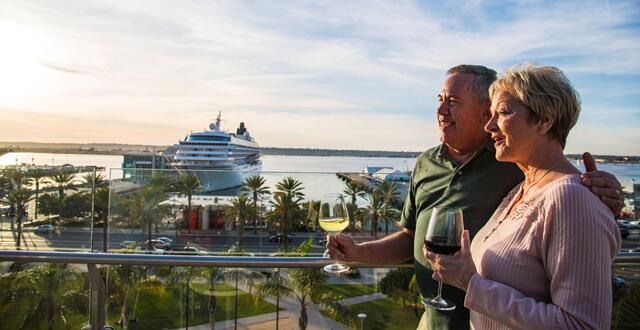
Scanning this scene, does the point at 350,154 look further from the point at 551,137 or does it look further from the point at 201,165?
the point at 551,137

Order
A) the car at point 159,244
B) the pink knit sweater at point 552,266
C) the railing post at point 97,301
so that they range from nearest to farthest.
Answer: the pink knit sweater at point 552,266, the railing post at point 97,301, the car at point 159,244

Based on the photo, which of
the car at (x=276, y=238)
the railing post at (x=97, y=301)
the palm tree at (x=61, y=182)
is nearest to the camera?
the railing post at (x=97, y=301)

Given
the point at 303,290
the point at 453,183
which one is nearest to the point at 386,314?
the point at 303,290

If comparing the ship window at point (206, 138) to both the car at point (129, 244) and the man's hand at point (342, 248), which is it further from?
the man's hand at point (342, 248)

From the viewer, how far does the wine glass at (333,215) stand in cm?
176

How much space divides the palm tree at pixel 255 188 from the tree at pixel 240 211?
128mm

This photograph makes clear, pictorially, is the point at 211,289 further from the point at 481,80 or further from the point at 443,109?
the point at 481,80

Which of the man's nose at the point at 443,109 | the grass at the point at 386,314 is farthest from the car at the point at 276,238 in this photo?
the man's nose at the point at 443,109

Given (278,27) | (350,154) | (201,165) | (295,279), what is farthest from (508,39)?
(350,154)

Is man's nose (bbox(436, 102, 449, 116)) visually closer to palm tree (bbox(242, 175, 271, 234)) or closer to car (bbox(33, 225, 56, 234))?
palm tree (bbox(242, 175, 271, 234))

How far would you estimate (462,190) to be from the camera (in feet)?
5.27

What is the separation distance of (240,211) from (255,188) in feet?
1.89

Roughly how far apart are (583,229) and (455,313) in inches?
26.5

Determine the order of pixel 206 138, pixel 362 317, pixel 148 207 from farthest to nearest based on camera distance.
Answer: pixel 206 138 → pixel 148 207 → pixel 362 317
